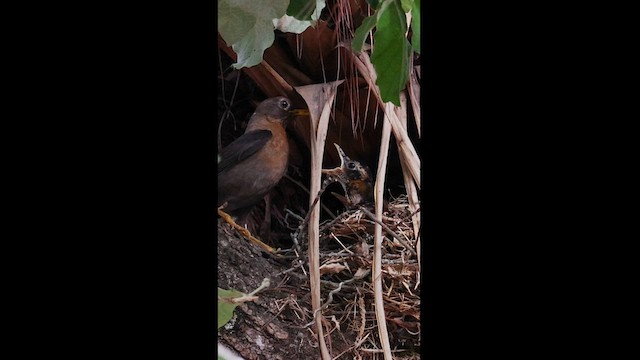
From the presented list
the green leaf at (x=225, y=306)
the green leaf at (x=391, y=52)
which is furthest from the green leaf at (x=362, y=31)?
the green leaf at (x=225, y=306)

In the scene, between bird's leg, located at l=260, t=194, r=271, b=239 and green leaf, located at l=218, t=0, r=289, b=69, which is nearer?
green leaf, located at l=218, t=0, r=289, b=69

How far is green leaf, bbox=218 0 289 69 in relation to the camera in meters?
0.52

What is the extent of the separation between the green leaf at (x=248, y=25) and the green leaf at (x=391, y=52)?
0.30 feet

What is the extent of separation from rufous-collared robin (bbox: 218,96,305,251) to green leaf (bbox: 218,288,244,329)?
64 millimetres

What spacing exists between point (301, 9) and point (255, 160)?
0.14 meters

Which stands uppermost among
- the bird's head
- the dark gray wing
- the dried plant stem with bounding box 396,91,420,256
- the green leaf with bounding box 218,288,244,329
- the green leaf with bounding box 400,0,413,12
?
the green leaf with bounding box 400,0,413,12

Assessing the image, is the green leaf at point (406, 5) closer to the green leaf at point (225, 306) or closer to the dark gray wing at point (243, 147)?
the dark gray wing at point (243, 147)

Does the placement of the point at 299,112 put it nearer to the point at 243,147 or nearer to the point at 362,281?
the point at 243,147

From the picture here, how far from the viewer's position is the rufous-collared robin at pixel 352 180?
0.61 m

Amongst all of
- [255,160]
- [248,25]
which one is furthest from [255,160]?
[248,25]

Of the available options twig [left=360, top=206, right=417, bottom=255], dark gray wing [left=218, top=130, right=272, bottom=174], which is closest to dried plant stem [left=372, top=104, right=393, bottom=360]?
twig [left=360, top=206, right=417, bottom=255]

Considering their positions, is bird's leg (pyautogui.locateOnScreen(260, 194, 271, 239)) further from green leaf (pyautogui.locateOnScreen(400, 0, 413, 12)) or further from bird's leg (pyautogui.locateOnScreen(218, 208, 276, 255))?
green leaf (pyautogui.locateOnScreen(400, 0, 413, 12))
